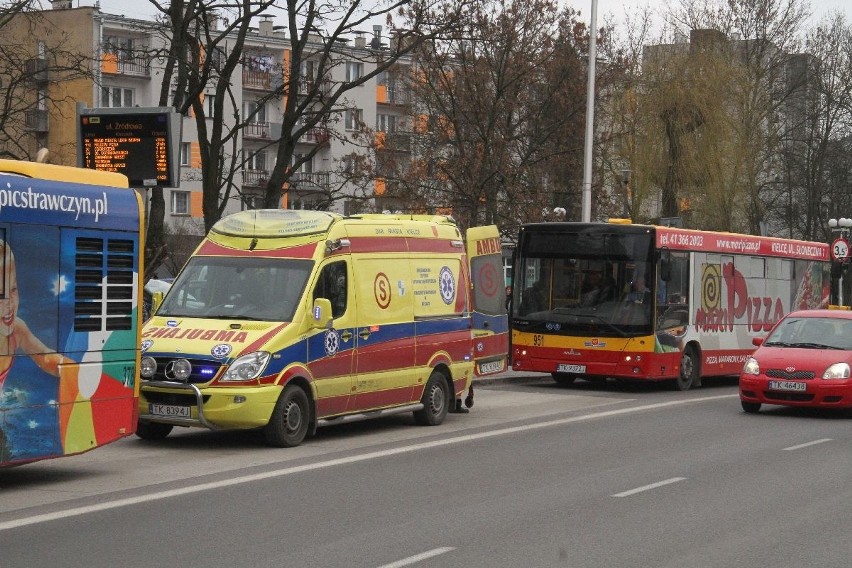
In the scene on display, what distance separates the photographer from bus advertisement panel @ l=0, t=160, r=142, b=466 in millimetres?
11148

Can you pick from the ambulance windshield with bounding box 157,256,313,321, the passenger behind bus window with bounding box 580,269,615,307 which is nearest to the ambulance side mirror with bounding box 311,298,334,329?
the ambulance windshield with bounding box 157,256,313,321

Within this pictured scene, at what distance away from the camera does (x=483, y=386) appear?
83.6ft

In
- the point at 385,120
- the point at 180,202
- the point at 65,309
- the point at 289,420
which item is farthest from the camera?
the point at 385,120

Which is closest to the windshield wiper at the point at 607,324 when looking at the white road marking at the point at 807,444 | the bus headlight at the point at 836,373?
the bus headlight at the point at 836,373

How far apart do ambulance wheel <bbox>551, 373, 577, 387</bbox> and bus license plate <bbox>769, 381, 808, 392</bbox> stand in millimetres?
6880

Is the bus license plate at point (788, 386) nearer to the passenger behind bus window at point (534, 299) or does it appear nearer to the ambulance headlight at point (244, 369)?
the passenger behind bus window at point (534, 299)

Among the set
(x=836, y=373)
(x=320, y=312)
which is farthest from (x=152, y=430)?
(x=836, y=373)

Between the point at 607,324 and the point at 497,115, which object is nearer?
the point at 607,324

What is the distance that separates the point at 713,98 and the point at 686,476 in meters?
36.5

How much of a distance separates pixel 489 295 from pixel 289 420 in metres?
7.89

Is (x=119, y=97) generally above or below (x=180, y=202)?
above

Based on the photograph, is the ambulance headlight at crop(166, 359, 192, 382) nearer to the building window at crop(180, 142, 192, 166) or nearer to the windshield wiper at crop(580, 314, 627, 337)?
the windshield wiper at crop(580, 314, 627, 337)

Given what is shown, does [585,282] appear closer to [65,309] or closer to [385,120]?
[65,309]

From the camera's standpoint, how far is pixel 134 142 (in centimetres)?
1905
